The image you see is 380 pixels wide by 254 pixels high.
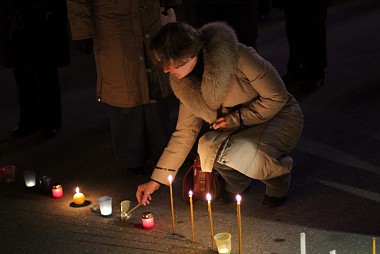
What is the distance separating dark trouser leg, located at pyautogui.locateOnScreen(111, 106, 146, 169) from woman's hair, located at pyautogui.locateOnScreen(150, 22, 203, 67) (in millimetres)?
1458

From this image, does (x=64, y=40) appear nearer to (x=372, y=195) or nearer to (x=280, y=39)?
(x=372, y=195)

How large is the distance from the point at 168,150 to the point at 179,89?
0.41 m


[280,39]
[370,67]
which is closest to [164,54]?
[370,67]

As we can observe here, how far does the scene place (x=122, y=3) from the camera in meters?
5.57

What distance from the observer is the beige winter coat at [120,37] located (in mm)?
5586

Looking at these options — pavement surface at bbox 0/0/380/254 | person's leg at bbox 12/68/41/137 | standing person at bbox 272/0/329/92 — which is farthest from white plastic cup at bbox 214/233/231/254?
standing person at bbox 272/0/329/92

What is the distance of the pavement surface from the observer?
4562 mm

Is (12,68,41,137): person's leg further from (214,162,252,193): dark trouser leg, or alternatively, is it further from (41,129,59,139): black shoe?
(214,162,252,193): dark trouser leg

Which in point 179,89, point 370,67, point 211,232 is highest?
point 179,89

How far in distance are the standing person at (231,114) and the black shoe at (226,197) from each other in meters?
0.16

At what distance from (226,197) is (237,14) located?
246 cm

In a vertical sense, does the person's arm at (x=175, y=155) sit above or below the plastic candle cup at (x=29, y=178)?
above

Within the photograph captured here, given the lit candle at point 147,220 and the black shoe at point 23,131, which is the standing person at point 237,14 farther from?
the lit candle at point 147,220

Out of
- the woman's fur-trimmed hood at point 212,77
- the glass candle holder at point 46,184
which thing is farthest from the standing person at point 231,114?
the glass candle holder at point 46,184
